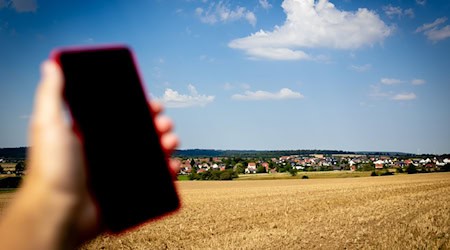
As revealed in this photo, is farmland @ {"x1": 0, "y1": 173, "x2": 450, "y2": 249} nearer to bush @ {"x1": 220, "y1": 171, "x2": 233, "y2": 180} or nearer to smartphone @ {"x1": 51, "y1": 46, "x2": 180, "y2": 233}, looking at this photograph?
smartphone @ {"x1": 51, "y1": 46, "x2": 180, "y2": 233}

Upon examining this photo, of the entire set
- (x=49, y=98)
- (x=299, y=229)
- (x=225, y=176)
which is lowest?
(x=225, y=176)

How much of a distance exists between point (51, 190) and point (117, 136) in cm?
30

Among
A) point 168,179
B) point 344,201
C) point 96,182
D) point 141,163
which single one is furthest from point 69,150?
point 344,201

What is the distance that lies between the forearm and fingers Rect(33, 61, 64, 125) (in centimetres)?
20

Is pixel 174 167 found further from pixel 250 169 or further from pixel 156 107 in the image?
pixel 250 169

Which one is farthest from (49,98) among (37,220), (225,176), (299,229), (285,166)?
(285,166)

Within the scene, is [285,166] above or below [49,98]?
below

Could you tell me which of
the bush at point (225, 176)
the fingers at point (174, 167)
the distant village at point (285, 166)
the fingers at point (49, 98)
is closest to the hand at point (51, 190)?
the fingers at point (49, 98)

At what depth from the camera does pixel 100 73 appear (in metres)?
1.28

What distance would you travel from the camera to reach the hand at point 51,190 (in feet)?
3.14

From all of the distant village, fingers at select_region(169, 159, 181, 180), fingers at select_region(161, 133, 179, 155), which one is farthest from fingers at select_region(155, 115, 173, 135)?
the distant village

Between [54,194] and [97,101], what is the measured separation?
1.14 ft

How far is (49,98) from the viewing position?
3.61ft

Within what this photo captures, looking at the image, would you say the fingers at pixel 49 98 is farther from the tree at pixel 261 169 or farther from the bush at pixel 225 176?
the tree at pixel 261 169
